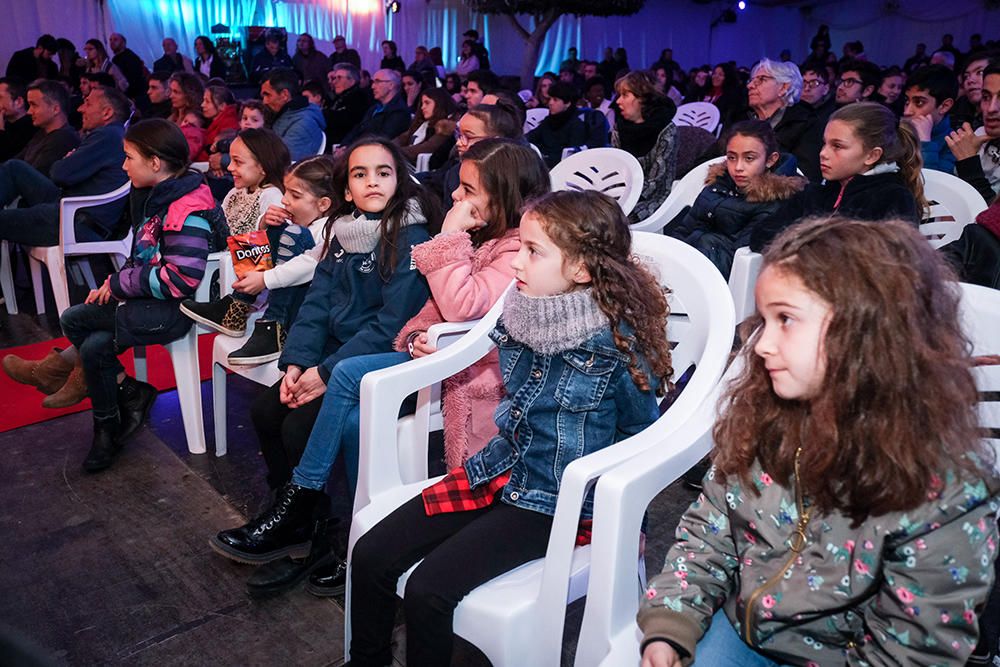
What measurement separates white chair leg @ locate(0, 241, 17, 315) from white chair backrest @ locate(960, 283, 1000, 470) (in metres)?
4.66

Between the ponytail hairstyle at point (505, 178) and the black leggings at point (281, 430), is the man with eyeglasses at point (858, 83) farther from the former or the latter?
the black leggings at point (281, 430)

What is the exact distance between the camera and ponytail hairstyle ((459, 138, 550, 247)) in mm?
2104

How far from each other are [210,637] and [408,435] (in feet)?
2.15

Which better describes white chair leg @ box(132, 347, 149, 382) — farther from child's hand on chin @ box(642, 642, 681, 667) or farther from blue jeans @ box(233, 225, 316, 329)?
child's hand on chin @ box(642, 642, 681, 667)

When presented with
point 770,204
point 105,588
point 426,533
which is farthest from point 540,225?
point 770,204

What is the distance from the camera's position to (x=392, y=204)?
2266 millimetres

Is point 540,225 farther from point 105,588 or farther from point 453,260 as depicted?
point 105,588

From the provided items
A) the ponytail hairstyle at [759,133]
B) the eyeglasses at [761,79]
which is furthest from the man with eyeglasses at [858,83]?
the ponytail hairstyle at [759,133]

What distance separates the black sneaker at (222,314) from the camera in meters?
2.59

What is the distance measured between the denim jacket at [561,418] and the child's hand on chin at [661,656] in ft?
1.35

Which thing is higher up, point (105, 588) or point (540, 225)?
point (540, 225)

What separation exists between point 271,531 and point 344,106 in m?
5.40

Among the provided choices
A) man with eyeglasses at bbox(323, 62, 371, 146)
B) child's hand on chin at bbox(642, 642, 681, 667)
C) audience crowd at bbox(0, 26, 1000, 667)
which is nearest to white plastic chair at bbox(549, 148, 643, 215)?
audience crowd at bbox(0, 26, 1000, 667)

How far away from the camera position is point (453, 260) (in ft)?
6.55
